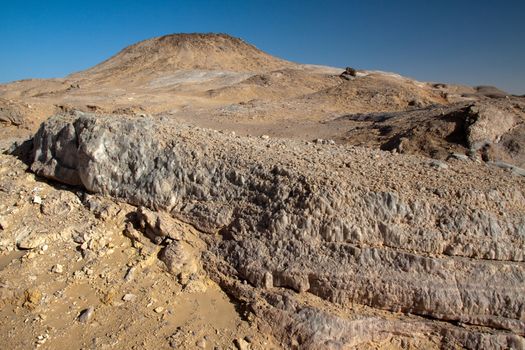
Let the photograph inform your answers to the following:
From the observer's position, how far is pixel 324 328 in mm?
3473

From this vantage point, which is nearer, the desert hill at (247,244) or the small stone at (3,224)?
the desert hill at (247,244)

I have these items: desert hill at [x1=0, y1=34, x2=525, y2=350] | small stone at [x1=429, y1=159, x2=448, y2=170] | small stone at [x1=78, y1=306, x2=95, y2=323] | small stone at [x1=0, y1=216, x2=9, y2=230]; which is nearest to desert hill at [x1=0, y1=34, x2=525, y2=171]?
small stone at [x1=429, y1=159, x2=448, y2=170]

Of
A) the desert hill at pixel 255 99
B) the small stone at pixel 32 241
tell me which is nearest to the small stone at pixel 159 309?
the small stone at pixel 32 241

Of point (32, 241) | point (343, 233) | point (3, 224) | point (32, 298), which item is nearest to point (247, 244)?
point (343, 233)

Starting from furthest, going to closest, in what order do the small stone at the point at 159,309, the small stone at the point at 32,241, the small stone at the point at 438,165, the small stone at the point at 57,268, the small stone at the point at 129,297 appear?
the small stone at the point at 438,165
the small stone at the point at 32,241
the small stone at the point at 57,268
the small stone at the point at 129,297
the small stone at the point at 159,309

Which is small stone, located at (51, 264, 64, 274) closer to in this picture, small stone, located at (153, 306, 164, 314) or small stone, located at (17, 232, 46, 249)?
small stone, located at (17, 232, 46, 249)

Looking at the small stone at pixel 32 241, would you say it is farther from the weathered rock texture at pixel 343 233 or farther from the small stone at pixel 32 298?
the weathered rock texture at pixel 343 233

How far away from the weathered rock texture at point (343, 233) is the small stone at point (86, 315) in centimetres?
115

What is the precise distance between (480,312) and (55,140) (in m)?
5.26

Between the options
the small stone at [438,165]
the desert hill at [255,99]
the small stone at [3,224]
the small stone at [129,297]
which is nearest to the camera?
the small stone at [129,297]

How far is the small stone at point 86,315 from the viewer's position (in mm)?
3623

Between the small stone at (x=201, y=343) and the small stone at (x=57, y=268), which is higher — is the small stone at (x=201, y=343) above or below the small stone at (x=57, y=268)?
below

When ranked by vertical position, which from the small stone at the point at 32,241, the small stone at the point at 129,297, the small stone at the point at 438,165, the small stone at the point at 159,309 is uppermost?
the small stone at the point at 438,165

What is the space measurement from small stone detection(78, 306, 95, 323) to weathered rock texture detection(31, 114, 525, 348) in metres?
1.15
